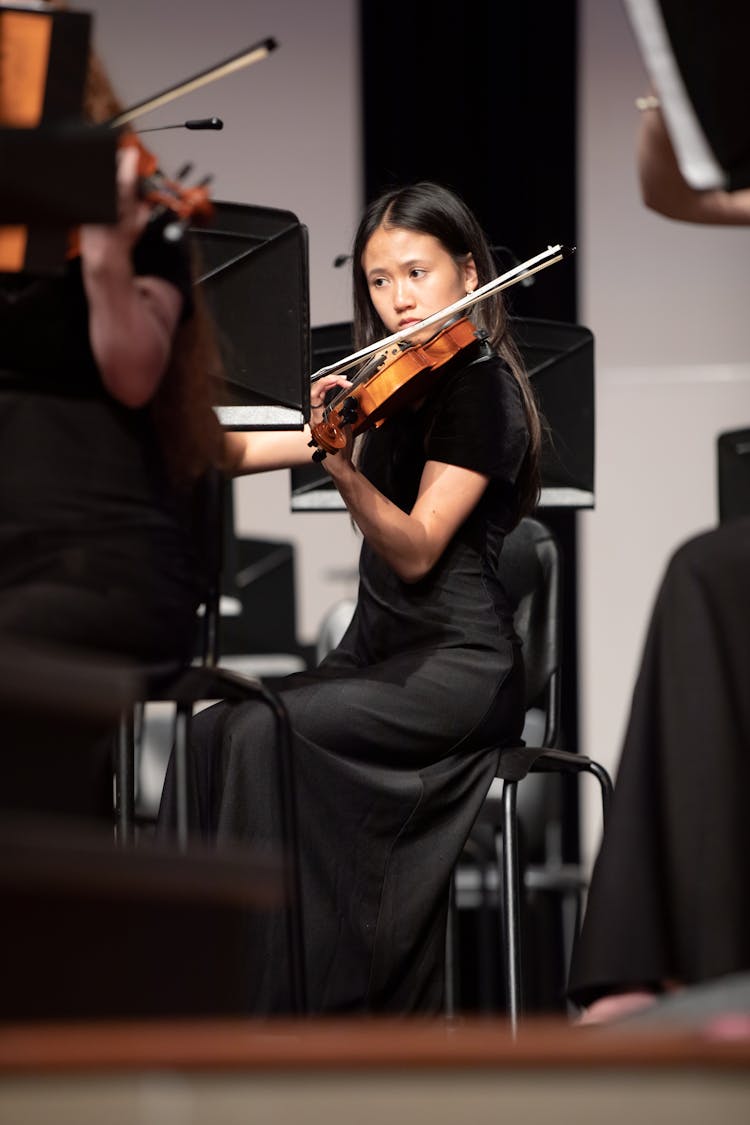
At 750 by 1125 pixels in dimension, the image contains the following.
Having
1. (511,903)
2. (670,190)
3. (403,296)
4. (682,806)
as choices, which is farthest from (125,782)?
(670,190)

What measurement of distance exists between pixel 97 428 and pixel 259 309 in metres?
0.43

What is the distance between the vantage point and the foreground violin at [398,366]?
1702 millimetres

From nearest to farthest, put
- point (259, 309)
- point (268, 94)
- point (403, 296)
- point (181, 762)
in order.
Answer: point (181, 762) → point (259, 309) → point (403, 296) → point (268, 94)

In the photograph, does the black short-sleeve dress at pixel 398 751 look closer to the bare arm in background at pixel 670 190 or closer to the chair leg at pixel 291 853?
the chair leg at pixel 291 853

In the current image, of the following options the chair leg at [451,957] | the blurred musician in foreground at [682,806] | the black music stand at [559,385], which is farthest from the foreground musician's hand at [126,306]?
the chair leg at [451,957]

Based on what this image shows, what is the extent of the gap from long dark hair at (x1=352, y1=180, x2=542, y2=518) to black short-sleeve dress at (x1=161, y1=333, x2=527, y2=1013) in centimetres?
4

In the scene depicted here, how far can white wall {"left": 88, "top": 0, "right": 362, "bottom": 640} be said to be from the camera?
133 inches

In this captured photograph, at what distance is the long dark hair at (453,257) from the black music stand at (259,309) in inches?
10.5

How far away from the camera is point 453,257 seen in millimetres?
1899

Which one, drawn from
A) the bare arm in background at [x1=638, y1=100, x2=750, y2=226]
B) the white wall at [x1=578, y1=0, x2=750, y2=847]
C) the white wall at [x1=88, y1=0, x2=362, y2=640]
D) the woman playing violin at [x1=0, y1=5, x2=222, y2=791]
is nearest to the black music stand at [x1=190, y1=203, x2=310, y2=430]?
the woman playing violin at [x1=0, y1=5, x2=222, y2=791]

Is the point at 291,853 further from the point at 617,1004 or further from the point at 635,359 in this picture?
the point at 635,359

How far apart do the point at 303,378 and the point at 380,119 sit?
1.87 m

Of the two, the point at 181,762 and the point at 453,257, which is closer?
the point at 181,762

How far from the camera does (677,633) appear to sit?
1.17m
